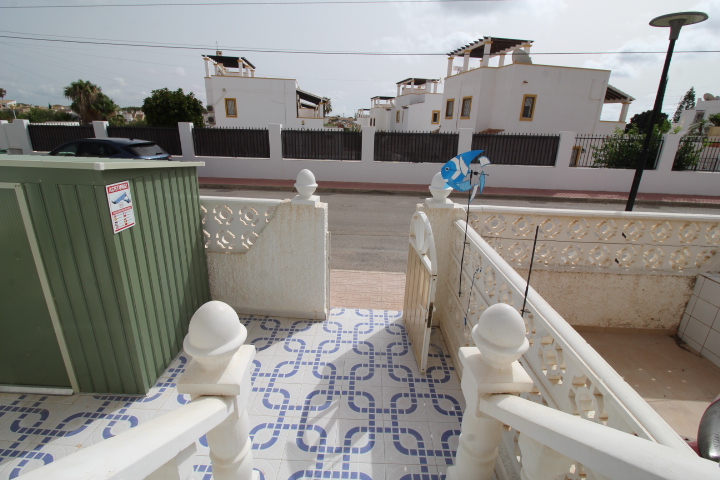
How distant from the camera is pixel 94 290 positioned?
8.48 feet

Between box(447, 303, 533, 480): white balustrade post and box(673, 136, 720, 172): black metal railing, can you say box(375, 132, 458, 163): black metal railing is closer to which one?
box(673, 136, 720, 172): black metal railing

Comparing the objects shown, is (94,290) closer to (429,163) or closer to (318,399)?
(318,399)

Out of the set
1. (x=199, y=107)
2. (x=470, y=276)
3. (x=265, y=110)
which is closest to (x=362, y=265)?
(x=470, y=276)

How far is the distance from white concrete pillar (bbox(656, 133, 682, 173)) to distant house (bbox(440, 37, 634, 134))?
289 inches

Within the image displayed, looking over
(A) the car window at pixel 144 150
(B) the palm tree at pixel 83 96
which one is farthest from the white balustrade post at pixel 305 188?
(B) the palm tree at pixel 83 96

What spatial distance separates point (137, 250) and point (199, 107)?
2592cm

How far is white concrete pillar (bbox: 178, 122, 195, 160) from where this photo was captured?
43.5 ft

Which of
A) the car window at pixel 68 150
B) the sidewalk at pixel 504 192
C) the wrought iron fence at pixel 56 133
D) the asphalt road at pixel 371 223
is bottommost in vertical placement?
the asphalt road at pixel 371 223

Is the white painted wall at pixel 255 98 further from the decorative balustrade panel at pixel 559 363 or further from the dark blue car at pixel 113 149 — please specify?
the decorative balustrade panel at pixel 559 363

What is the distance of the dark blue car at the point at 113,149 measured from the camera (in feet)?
31.9

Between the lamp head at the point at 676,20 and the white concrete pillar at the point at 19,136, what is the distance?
19930mm

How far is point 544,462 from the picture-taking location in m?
1.25

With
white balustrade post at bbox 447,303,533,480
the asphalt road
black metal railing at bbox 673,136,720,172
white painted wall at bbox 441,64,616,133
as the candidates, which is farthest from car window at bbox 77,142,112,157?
black metal railing at bbox 673,136,720,172

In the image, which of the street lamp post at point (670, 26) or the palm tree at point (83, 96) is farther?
the palm tree at point (83, 96)
